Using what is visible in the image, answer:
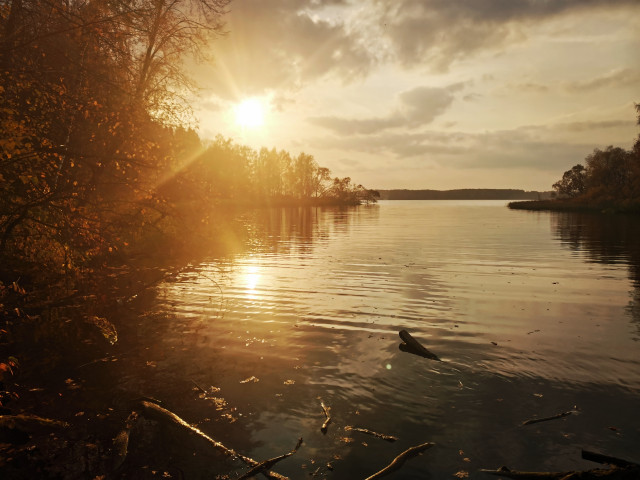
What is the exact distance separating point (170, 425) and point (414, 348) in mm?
6680

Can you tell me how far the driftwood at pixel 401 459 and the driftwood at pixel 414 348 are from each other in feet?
14.1

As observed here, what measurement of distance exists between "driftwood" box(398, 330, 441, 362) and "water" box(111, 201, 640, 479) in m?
0.27

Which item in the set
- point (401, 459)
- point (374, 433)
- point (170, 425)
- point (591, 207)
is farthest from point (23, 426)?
point (591, 207)

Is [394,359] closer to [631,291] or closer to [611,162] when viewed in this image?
[631,291]

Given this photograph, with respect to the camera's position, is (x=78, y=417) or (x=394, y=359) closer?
(x=78, y=417)

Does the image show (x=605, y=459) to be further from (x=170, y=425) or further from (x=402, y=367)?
(x=170, y=425)

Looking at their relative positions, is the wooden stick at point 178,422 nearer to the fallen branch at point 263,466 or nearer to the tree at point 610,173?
the fallen branch at point 263,466

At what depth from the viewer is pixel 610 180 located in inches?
4624

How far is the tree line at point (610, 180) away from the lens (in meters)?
93.1

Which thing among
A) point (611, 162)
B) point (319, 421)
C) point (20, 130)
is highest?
point (611, 162)

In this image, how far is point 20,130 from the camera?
913 cm

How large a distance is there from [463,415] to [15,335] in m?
12.7

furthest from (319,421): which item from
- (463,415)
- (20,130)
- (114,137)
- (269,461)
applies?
(114,137)

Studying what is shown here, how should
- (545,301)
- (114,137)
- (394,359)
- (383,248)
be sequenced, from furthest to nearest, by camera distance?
1. (383,248)
2. (545,301)
3. (114,137)
4. (394,359)
